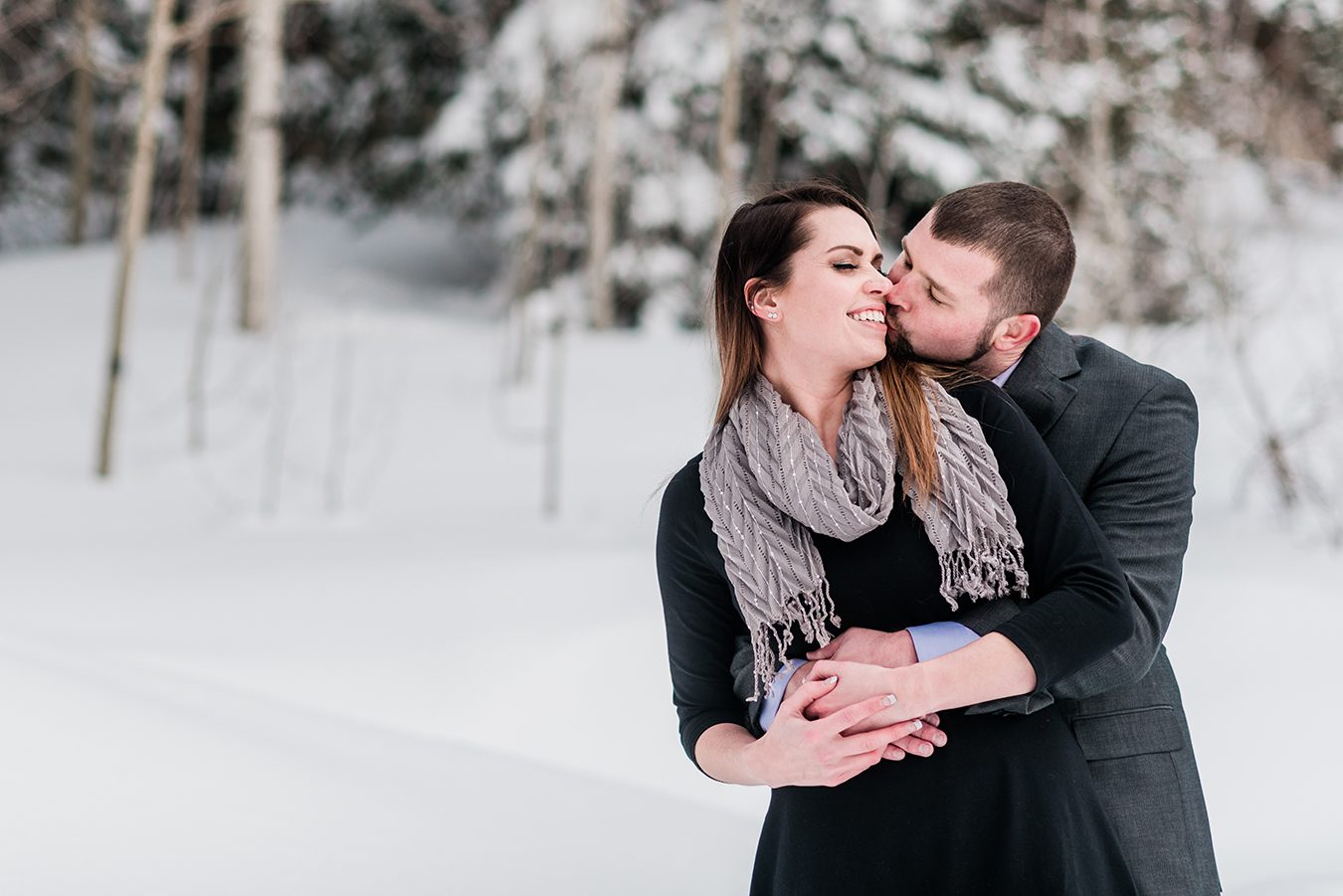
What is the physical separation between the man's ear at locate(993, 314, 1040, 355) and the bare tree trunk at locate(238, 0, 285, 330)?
14.1m

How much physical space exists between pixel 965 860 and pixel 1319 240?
57.1ft

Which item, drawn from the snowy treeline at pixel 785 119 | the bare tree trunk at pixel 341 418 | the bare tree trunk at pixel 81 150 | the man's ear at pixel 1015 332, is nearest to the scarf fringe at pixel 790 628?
the man's ear at pixel 1015 332

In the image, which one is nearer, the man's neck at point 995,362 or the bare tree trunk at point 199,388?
the man's neck at point 995,362

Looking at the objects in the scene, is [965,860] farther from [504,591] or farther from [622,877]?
[504,591]

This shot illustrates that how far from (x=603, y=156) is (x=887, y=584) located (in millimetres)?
13872

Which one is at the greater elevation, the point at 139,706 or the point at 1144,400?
the point at 1144,400

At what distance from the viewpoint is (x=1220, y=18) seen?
16672 mm

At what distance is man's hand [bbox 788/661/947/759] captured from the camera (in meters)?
1.93

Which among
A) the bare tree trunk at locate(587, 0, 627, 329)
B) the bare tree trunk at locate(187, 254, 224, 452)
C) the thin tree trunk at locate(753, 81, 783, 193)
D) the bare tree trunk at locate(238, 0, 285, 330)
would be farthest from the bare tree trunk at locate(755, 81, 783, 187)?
the bare tree trunk at locate(187, 254, 224, 452)

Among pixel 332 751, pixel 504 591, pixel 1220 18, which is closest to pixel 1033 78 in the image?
pixel 1220 18

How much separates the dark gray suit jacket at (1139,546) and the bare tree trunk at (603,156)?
13.5 m

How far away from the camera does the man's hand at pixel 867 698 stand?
1932 millimetres

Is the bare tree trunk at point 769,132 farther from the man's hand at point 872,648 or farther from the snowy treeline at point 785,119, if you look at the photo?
the man's hand at point 872,648

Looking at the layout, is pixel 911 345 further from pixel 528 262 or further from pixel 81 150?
pixel 81 150
